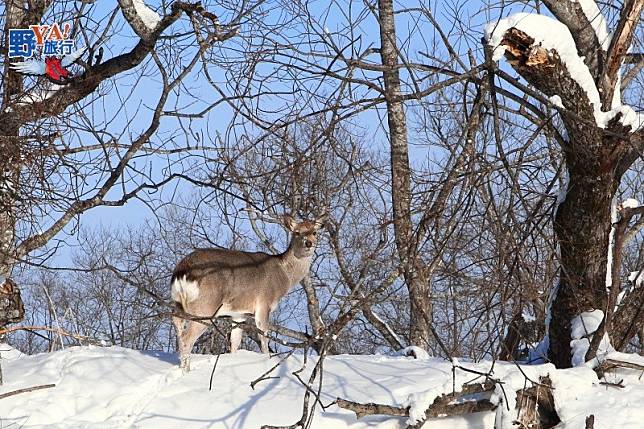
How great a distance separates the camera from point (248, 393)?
7293 millimetres

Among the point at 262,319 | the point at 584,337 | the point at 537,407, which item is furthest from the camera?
the point at 262,319

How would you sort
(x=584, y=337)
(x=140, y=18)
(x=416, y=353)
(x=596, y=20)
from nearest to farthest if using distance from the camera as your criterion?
(x=596, y=20) → (x=584, y=337) → (x=416, y=353) → (x=140, y=18)

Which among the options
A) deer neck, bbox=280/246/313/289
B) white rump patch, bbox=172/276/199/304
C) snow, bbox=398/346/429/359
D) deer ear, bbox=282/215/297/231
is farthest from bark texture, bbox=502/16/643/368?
deer ear, bbox=282/215/297/231

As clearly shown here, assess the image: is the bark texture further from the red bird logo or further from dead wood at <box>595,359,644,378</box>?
the red bird logo

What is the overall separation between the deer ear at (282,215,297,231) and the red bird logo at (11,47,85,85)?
3.10 meters

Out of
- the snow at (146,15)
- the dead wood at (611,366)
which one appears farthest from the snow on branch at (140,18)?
the dead wood at (611,366)

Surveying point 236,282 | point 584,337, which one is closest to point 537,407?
point 584,337

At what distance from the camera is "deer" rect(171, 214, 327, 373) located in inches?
355

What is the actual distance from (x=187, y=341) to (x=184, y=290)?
62 cm

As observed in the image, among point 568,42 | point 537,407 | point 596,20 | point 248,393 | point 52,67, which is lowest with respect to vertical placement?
point 537,407

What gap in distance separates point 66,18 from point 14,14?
1.01 metres

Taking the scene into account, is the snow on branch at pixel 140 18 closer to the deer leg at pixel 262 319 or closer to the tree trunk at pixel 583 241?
the deer leg at pixel 262 319

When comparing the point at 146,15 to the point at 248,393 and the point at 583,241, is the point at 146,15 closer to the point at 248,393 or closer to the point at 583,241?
the point at 248,393

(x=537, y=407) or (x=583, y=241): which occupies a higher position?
(x=583, y=241)
